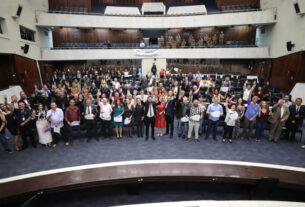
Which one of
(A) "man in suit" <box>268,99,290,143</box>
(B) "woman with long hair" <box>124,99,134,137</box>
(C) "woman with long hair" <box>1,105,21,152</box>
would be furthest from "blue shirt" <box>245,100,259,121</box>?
(C) "woman with long hair" <box>1,105,21,152</box>

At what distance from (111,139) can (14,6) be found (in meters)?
10.5

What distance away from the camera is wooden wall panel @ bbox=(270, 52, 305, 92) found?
9398 millimetres

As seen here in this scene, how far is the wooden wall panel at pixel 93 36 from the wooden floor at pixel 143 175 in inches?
616

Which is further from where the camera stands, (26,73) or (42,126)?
(26,73)

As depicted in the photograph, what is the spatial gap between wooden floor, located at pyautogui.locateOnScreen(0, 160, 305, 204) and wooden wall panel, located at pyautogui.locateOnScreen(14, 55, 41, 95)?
30.9 feet

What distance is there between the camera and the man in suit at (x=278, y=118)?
5480 mm

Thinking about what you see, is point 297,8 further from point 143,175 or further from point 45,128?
point 45,128

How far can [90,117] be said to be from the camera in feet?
18.5

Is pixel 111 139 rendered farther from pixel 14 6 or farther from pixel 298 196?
pixel 14 6

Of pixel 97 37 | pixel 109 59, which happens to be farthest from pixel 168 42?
pixel 97 37

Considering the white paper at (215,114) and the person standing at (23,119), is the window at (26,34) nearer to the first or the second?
the person standing at (23,119)

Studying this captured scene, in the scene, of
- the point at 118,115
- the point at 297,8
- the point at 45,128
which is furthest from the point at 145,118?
the point at 297,8

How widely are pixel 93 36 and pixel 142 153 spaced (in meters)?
15.3

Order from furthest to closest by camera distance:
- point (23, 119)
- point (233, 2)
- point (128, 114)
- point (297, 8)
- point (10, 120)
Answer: point (233, 2) → point (297, 8) → point (128, 114) → point (23, 119) → point (10, 120)
